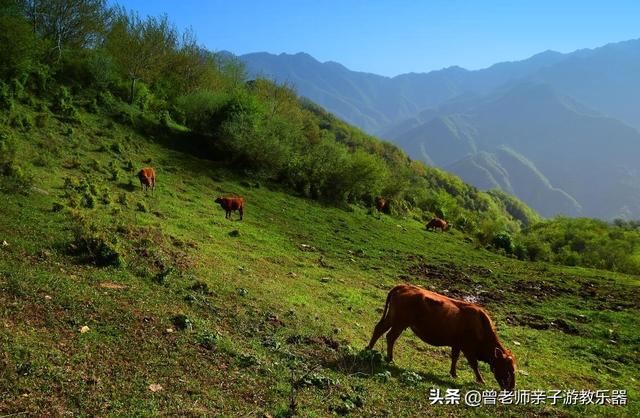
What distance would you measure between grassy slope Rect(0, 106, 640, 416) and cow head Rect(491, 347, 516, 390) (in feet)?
2.19

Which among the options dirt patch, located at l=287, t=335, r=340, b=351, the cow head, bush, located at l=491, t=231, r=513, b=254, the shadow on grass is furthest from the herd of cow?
bush, located at l=491, t=231, r=513, b=254

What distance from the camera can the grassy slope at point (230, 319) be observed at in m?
8.47

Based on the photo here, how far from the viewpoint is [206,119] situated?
155ft

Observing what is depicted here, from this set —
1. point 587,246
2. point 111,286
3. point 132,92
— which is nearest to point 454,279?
point 111,286

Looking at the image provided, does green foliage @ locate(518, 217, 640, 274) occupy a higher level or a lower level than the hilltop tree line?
lower

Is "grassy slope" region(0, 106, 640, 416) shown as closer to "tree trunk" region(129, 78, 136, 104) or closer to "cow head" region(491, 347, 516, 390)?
"cow head" region(491, 347, 516, 390)

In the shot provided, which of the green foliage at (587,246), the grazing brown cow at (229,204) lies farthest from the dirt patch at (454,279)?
the green foliage at (587,246)

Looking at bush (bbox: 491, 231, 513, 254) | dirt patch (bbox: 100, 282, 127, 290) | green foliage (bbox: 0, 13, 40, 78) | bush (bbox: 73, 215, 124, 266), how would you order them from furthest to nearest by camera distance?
bush (bbox: 491, 231, 513, 254), green foliage (bbox: 0, 13, 40, 78), bush (bbox: 73, 215, 124, 266), dirt patch (bbox: 100, 282, 127, 290)

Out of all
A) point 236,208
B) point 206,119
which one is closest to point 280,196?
point 236,208

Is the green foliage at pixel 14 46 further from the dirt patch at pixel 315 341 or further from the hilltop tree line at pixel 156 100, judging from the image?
the dirt patch at pixel 315 341

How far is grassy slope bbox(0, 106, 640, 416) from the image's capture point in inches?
333

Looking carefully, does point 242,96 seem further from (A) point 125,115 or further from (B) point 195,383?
(B) point 195,383

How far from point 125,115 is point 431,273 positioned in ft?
100

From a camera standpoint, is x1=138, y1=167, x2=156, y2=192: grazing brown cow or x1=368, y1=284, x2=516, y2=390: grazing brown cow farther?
x1=138, y1=167, x2=156, y2=192: grazing brown cow
